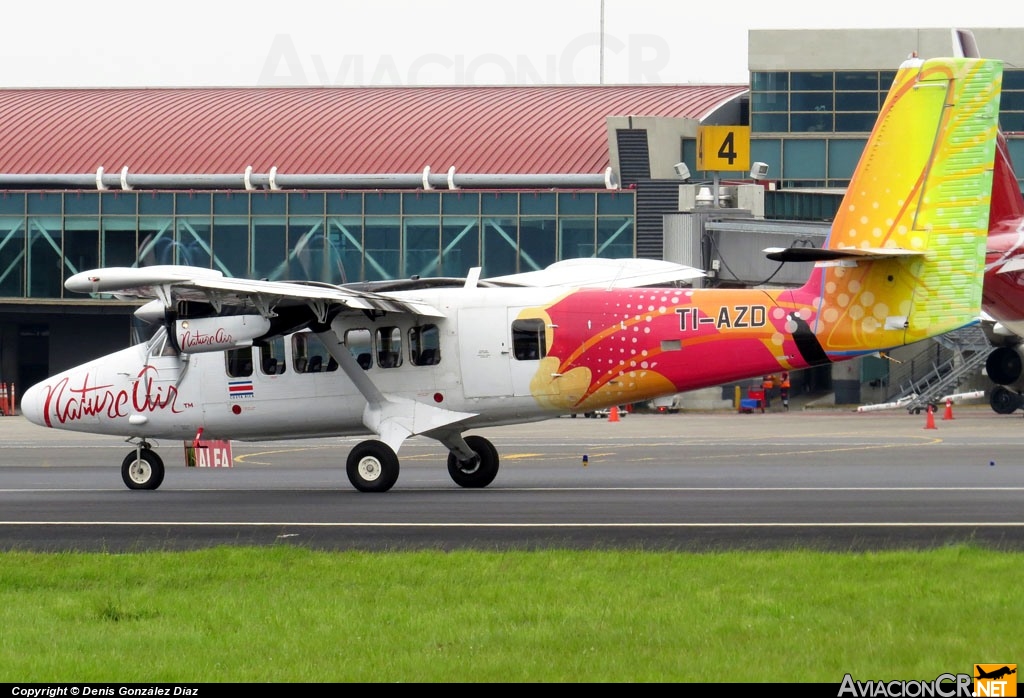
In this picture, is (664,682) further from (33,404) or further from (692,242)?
(692,242)

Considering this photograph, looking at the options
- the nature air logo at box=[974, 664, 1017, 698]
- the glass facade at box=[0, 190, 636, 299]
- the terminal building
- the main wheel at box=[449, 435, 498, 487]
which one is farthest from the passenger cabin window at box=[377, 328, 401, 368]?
the glass facade at box=[0, 190, 636, 299]

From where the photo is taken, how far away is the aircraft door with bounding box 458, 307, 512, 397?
23.1 metres

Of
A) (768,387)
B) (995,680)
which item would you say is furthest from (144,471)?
(768,387)

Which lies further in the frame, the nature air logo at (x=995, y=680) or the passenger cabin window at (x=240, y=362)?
the passenger cabin window at (x=240, y=362)

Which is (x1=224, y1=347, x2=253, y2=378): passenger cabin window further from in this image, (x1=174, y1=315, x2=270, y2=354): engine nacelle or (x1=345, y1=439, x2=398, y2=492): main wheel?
(x1=345, y1=439, x2=398, y2=492): main wheel

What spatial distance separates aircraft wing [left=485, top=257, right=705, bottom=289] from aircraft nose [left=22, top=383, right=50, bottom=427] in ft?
24.8

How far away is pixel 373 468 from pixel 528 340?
119 inches

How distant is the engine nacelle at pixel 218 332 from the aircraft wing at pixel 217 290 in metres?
0.39

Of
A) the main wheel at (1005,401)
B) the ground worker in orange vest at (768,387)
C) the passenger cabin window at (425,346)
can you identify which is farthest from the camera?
the ground worker in orange vest at (768,387)

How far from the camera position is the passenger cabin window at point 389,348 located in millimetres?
23703

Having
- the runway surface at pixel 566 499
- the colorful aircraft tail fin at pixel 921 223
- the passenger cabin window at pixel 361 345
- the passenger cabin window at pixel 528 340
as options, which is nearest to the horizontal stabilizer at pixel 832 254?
the colorful aircraft tail fin at pixel 921 223

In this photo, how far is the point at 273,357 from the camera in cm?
2422

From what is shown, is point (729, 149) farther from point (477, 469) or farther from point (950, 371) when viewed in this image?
point (477, 469)

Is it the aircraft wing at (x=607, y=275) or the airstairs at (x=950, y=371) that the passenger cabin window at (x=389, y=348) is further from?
the airstairs at (x=950, y=371)
